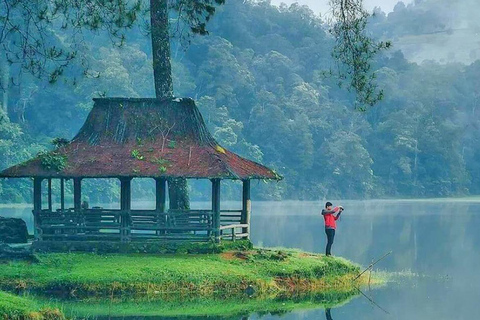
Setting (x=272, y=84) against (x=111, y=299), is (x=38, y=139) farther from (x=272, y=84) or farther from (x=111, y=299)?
(x=111, y=299)

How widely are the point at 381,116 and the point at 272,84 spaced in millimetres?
14985

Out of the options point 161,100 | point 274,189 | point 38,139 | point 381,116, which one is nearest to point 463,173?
point 381,116

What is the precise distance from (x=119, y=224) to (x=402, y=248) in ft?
69.5

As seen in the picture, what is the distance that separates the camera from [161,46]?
39031mm

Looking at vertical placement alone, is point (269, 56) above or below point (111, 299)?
above

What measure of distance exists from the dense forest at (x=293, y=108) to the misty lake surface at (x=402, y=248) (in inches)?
579

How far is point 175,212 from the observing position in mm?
35344

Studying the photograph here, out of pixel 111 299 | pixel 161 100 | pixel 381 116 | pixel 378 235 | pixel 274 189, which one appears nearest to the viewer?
pixel 111 299

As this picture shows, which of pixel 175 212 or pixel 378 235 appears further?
pixel 378 235

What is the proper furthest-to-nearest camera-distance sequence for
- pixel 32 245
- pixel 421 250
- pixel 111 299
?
pixel 421 250 < pixel 32 245 < pixel 111 299

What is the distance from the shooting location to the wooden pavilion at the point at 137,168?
114 ft

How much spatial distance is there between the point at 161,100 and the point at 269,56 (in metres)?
81.8

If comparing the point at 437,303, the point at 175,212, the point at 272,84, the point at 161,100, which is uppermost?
the point at 272,84

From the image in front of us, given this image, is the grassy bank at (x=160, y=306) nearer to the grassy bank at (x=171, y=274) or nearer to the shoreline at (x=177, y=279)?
the shoreline at (x=177, y=279)
